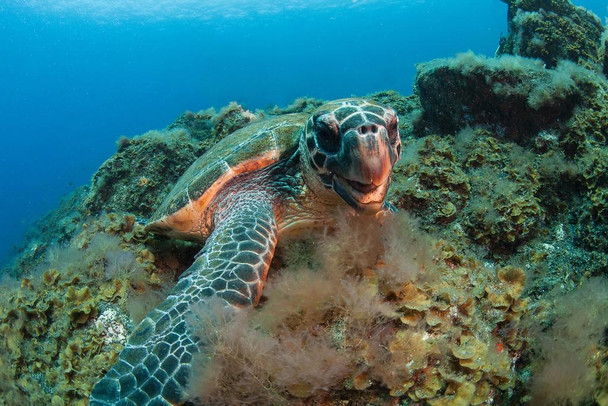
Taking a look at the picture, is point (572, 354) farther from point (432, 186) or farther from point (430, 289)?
point (432, 186)

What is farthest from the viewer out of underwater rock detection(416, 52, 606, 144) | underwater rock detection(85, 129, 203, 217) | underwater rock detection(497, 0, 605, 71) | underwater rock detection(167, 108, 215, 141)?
underwater rock detection(167, 108, 215, 141)

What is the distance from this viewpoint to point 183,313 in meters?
1.77

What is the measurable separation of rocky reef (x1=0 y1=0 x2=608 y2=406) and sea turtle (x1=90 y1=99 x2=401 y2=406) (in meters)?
0.18

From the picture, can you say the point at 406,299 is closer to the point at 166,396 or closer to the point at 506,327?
the point at 506,327

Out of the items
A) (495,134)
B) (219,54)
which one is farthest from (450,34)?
(495,134)

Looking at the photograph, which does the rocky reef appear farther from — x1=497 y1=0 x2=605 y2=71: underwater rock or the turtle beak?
x1=497 y1=0 x2=605 y2=71: underwater rock

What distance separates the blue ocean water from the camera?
78.6 metres

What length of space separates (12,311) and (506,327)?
10.6 ft

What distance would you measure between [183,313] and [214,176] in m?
1.51

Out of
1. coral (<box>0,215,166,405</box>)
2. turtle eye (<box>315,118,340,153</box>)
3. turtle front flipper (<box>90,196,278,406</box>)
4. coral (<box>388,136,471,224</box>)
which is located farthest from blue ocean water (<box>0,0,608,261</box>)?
turtle front flipper (<box>90,196,278,406</box>)

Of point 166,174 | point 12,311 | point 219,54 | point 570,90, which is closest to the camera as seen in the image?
point 12,311

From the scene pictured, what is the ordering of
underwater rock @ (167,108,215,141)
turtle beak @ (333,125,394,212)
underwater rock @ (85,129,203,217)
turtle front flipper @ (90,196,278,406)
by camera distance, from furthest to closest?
underwater rock @ (167,108,215,141) → underwater rock @ (85,129,203,217) → turtle beak @ (333,125,394,212) → turtle front flipper @ (90,196,278,406)

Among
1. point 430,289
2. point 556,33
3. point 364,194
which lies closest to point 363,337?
point 430,289

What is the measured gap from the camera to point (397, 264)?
1.68m
